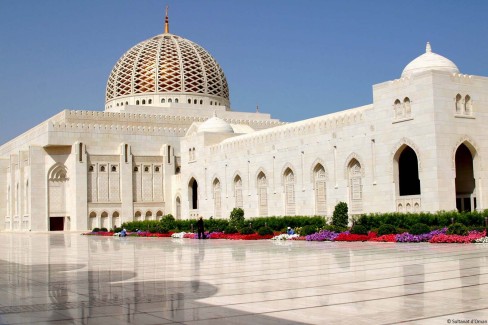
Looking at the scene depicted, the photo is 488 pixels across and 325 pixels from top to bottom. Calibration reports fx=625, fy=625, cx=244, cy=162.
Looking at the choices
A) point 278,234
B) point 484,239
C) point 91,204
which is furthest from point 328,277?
point 91,204

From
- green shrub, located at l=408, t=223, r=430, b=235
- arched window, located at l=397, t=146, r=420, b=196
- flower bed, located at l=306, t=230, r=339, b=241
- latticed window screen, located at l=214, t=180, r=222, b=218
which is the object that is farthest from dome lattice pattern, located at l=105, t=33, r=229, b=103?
Result: green shrub, located at l=408, t=223, r=430, b=235

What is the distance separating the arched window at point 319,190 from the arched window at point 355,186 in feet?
6.19

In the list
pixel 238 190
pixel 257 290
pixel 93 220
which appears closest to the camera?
pixel 257 290

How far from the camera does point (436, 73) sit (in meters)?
22.5

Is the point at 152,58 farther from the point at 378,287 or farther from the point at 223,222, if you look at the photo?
the point at 378,287

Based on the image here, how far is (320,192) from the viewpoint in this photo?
28078 mm

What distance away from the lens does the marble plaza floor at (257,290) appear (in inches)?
251

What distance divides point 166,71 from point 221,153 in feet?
45.3

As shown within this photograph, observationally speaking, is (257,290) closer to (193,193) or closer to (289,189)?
(289,189)

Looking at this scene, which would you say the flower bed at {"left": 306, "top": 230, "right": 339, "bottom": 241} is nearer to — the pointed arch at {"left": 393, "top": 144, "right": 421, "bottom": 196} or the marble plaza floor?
the pointed arch at {"left": 393, "top": 144, "right": 421, "bottom": 196}

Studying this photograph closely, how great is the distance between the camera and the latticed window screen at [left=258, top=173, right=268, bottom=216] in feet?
104

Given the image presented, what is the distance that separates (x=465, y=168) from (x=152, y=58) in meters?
28.3

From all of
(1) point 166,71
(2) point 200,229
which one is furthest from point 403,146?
(1) point 166,71

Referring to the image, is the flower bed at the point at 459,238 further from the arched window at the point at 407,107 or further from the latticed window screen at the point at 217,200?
the latticed window screen at the point at 217,200
